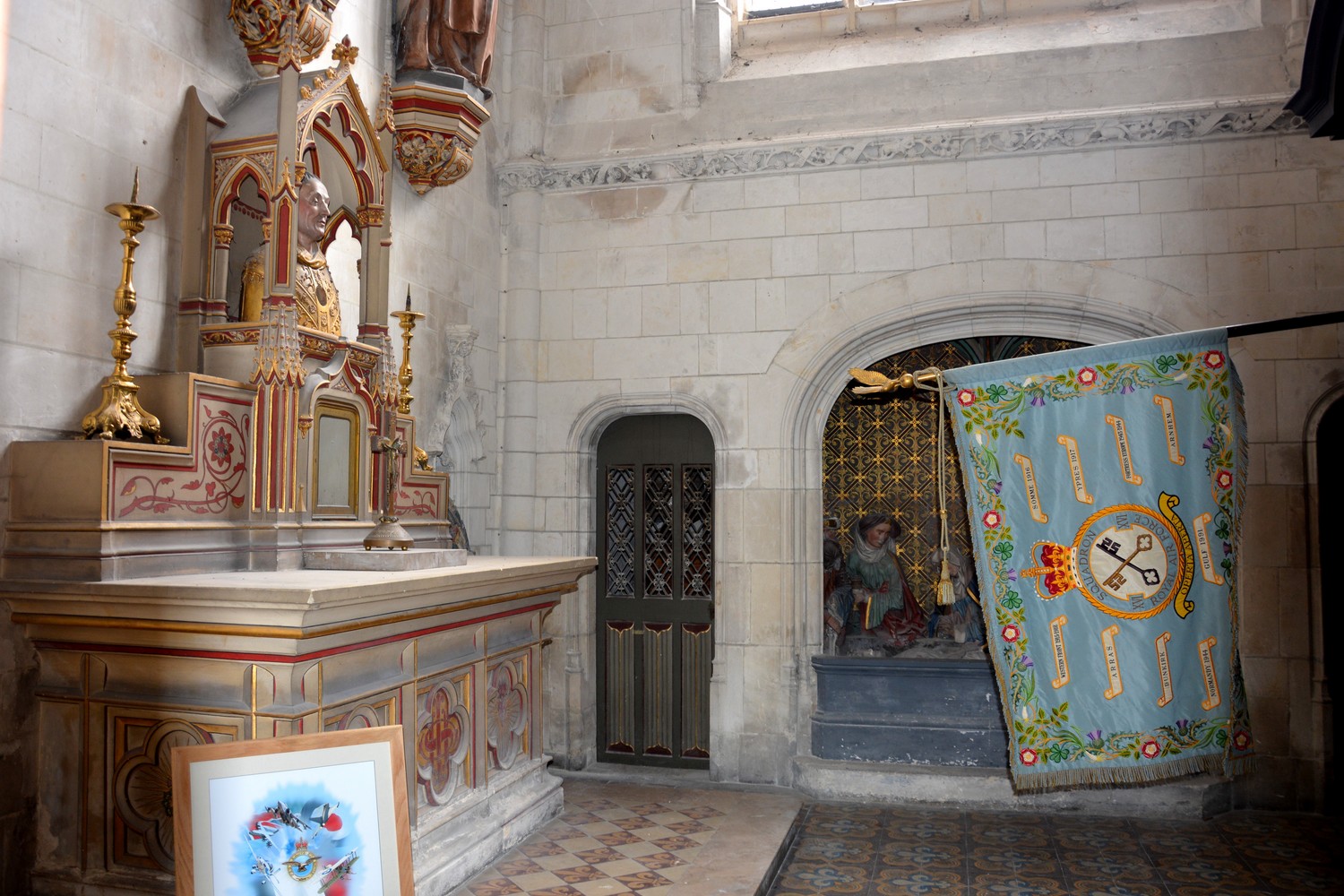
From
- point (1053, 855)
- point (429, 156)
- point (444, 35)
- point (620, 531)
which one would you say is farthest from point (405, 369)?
point (1053, 855)

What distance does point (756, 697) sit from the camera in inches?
257

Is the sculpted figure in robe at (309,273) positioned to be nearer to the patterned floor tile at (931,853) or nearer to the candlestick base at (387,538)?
the candlestick base at (387,538)

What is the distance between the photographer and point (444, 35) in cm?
549

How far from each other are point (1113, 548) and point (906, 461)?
2693 mm

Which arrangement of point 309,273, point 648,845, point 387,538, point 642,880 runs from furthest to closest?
point 648,845, point 642,880, point 309,273, point 387,538

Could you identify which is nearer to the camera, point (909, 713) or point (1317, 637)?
point (1317, 637)

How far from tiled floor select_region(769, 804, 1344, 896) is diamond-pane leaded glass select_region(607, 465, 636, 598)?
1.97 metres

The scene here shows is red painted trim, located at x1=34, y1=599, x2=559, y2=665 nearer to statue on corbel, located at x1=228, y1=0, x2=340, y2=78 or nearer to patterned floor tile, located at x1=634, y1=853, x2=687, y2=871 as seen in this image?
patterned floor tile, located at x1=634, y1=853, x2=687, y2=871

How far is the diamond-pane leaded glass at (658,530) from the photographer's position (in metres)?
6.97

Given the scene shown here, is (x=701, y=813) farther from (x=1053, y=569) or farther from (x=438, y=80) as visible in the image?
(x=438, y=80)

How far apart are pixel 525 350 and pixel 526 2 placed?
2.49m

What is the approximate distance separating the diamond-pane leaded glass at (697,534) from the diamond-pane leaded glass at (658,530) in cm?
11

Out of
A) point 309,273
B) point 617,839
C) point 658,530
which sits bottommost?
point 617,839

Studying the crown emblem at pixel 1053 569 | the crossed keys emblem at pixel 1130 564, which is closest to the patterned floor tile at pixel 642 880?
the crown emblem at pixel 1053 569
